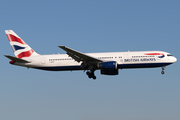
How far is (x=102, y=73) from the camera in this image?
48.3 m

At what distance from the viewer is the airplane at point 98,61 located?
144ft

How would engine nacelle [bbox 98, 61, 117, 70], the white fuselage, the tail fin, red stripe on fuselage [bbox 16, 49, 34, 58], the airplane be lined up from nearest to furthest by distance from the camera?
engine nacelle [bbox 98, 61, 117, 70] → the airplane → the white fuselage → red stripe on fuselage [bbox 16, 49, 34, 58] → the tail fin

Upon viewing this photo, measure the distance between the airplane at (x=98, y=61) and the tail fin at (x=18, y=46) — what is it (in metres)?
1.08

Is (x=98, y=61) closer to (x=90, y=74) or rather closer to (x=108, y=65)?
(x=108, y=65)

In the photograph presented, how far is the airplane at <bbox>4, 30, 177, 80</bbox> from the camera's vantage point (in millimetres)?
44000

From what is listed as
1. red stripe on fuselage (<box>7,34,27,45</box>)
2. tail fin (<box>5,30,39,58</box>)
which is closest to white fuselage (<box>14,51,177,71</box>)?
tail fin (<box>5,30,39,58</box>)

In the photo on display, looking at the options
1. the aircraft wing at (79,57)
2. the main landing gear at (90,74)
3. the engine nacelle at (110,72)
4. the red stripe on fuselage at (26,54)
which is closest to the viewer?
the aircraft wing at (79,57)

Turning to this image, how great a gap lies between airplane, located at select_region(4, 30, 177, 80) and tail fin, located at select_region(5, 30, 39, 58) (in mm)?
1077

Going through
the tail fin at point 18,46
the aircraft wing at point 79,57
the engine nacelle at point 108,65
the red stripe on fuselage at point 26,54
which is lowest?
the engine nacelle at point 108,65

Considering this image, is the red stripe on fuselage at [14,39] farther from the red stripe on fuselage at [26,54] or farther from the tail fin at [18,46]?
the red stripe on fuselage at [26,54]

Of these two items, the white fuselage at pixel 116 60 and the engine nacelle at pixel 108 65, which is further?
the white fuselage at pixel 116 60

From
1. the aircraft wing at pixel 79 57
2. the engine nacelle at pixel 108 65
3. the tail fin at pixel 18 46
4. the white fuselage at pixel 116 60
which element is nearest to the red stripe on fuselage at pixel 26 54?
the tail fin at pixel 18 46

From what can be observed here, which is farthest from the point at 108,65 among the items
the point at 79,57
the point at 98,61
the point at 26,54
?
the point at 26,54

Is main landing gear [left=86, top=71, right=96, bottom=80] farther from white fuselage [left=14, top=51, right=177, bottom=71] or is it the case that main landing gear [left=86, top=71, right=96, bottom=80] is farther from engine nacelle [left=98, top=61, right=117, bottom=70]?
engine nacelle [left=98, top=61, right=117, bottom=70]
